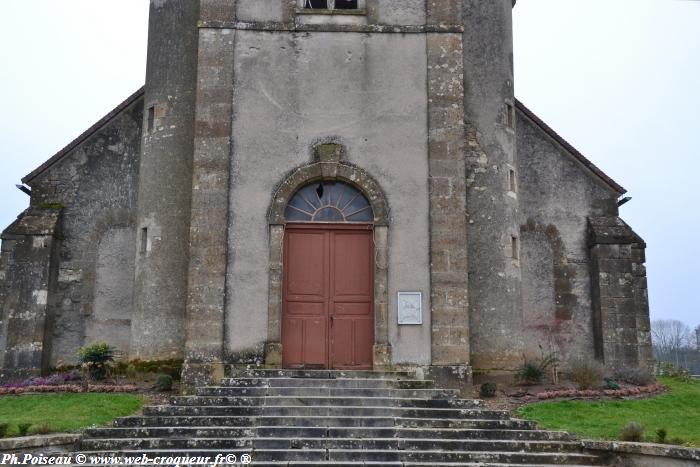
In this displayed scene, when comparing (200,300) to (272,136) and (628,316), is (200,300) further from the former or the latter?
(628,316)

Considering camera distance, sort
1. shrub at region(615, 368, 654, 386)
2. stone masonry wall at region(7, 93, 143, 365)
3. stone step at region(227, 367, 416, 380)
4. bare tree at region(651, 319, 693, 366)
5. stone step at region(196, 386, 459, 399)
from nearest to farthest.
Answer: stone step at region(196, 386, 459, 399) → stone step at region(227, 367, 416, 380) → shrub at region(615, 368, 654, 386) → stone masonry wall at region(7, 93, 143, 365) → bare tree at region(651, 319, 693, 366)

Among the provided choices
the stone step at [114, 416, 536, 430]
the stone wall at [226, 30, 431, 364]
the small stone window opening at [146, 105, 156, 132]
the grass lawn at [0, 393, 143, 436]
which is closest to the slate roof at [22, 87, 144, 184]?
the small stone window opening at [146, 105, 156, 132]

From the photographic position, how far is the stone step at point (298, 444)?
11.9 metres

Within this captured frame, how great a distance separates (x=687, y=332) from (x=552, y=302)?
57.1 m

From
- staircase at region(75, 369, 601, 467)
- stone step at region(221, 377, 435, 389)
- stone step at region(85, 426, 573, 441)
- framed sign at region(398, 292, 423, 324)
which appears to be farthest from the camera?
framed sign at region(398, 292, 423, 324)

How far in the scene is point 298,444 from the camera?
12.0m

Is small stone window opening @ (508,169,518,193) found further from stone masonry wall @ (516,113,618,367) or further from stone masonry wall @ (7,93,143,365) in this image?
stone masonry wall @ (7,93,143,365)

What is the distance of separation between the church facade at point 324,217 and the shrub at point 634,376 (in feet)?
0.76

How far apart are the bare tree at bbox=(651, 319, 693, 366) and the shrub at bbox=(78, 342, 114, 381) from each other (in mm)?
23054

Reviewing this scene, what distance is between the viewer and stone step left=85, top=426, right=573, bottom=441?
12.2 m

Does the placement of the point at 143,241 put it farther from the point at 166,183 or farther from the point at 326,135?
the point at 326,135

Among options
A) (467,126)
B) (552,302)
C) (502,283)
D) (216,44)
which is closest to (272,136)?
(216,44)

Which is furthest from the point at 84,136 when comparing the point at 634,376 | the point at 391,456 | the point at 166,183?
the point at 634,376

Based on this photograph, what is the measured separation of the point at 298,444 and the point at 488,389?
18.7 feet
